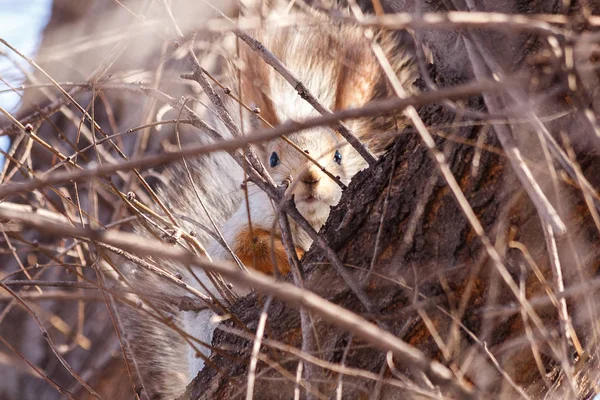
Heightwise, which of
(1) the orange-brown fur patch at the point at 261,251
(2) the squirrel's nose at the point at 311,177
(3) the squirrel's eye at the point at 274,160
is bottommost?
(1) the orange-brown fur patch at the point at 261,251

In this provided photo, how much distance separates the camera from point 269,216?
2.02 metres

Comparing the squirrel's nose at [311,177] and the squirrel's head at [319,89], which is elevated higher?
the squirrel's head at [319,89]

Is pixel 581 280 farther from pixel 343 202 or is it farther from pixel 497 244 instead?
pixel 343 202

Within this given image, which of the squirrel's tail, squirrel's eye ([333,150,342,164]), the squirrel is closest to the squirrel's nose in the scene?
the squirrel

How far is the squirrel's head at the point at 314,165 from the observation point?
182cm

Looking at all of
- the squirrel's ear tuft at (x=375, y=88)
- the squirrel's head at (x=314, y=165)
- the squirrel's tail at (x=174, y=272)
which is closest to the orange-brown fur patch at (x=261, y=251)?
the squirrel's head at (x=314, y=165)

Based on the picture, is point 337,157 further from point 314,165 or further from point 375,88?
Answer: point 375,88

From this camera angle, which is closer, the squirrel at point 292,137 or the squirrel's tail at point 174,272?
the squirrel at point 292,137

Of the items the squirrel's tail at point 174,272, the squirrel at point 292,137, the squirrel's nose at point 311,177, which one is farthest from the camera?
the squirrel's tail at point 174,272

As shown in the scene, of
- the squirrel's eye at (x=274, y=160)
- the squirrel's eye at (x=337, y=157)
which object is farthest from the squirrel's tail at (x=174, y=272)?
the squirrel's eye at (x=337, y=157)

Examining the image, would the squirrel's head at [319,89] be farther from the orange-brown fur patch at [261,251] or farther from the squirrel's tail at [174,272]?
the squirrel's tail at [174,272]

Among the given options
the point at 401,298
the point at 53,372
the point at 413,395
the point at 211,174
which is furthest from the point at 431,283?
the point at 53,372

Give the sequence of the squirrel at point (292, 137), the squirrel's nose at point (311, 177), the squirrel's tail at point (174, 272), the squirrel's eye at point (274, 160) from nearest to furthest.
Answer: the squirrel's nose at point (311, 177), the squirrel at point (292, 137), the squirrel's eye at point (274, 160), the squirrel's tail at point (174, 272)

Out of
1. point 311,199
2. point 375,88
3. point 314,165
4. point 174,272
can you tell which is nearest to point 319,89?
point 375,88
